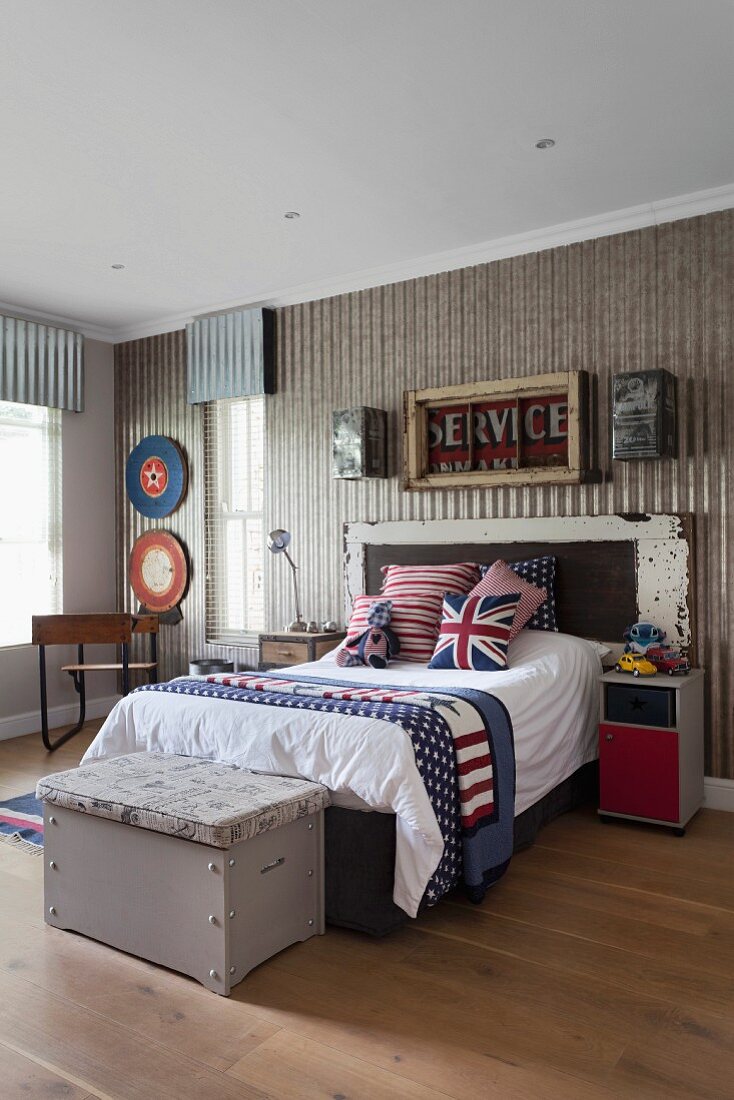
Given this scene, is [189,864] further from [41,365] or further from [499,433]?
[41,365]

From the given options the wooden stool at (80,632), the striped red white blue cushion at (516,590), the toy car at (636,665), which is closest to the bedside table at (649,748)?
the toy car at (636,665)

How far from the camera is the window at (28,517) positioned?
5.58 m

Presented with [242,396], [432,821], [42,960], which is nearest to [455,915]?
[432,821]

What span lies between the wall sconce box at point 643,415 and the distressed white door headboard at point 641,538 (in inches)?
14.0

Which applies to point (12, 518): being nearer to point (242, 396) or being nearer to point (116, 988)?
point (242, 396)

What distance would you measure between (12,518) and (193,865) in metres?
3.90

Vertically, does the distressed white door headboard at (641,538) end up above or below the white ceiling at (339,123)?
below

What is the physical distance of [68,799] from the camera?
2.66 meters

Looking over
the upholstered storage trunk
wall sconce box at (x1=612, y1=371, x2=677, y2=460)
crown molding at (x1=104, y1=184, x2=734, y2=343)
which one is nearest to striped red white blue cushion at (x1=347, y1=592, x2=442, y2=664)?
wall sconce box at (x1=612, y1=371, x2=677, y2=460)

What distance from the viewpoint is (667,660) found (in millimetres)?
3725

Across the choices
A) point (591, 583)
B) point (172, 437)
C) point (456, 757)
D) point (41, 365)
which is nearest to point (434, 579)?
point (591, 583)

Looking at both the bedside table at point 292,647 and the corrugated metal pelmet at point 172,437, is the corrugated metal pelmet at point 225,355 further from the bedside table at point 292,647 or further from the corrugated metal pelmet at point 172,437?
the bedside table at point 292,647

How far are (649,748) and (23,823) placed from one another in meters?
2.69

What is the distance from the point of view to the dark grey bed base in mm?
2615
